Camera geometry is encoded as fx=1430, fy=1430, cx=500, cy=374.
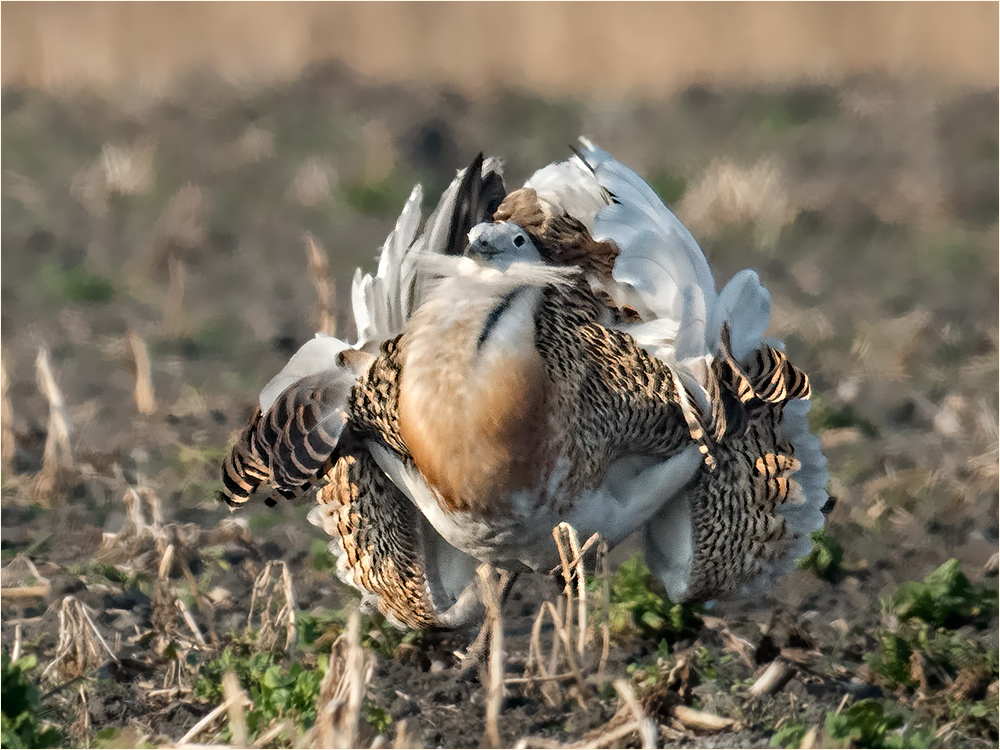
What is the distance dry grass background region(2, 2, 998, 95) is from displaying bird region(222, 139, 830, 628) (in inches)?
318

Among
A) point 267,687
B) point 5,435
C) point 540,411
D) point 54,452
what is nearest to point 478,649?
point 267,687

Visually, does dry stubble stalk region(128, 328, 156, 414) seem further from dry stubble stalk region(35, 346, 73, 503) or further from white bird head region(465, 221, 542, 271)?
white bird head region(465, 221, 542, 271)

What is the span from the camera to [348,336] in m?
5.79

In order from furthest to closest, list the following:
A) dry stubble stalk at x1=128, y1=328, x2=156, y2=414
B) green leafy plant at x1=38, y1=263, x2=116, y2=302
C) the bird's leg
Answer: green leafy plant at x1=38, y1=263, x2=116, y2=302
dry stubble stalk at x1=128, y1=328, x2=156, y2=414
the bird's leg

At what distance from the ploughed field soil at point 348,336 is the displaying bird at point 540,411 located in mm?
248

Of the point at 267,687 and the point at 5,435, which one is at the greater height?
the point at 267,687

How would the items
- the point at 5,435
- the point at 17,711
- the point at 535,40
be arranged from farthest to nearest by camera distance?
the point at 535,40
the point at 5,435
the point at 17,711

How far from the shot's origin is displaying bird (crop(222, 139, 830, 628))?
323 centimetres

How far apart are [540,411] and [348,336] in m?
2.65

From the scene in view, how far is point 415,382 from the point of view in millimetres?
3229

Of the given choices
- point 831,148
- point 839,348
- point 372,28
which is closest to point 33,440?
point 839,348

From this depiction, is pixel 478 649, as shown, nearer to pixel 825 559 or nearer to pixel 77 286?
pixel 825 559

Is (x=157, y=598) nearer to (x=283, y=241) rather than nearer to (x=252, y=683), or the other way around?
(x=252, y=683)

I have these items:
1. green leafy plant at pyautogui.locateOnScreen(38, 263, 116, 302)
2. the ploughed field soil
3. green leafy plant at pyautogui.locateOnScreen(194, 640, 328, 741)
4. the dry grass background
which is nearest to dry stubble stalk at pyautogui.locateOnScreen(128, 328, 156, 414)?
the ploughed field soil
